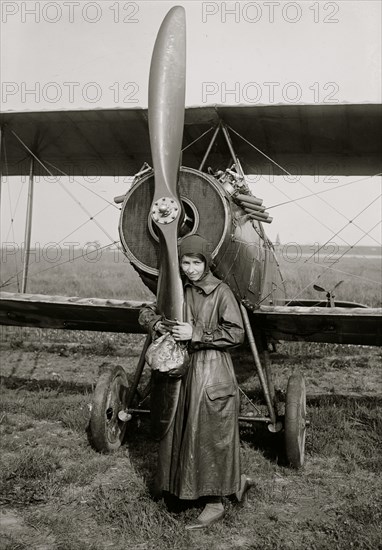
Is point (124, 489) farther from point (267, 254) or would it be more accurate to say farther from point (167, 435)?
point (267, 254)

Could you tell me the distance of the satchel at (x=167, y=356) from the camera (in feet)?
A: 10.3

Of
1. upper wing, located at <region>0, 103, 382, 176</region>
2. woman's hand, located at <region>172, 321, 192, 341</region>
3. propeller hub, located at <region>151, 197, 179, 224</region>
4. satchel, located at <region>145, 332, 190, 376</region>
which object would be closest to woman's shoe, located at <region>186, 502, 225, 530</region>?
satchel, located at <region>145, 332, 190, 376</region>

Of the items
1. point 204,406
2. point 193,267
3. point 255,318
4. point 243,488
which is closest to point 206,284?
point 193,267

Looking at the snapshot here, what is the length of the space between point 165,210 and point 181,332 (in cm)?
77

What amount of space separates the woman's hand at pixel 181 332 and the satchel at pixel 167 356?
0.03m

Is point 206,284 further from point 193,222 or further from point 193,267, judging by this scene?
point 193,222

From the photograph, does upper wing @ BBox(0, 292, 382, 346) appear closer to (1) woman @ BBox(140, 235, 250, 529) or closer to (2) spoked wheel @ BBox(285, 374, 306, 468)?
(2) spoked wheel @ BBox(285, 374, 306, 468)

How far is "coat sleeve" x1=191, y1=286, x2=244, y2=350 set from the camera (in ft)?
11.0

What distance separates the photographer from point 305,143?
6.52 metres

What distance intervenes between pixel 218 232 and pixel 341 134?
2.87m

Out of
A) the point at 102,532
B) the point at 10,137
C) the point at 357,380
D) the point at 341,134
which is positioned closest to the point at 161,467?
the point at 102,532

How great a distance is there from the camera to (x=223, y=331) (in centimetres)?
341

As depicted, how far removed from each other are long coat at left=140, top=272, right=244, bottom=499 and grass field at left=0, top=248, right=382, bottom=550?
0.28 metres

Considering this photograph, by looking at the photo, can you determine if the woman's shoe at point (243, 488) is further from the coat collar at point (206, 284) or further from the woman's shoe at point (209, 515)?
the coat collar at point (206, 284)
